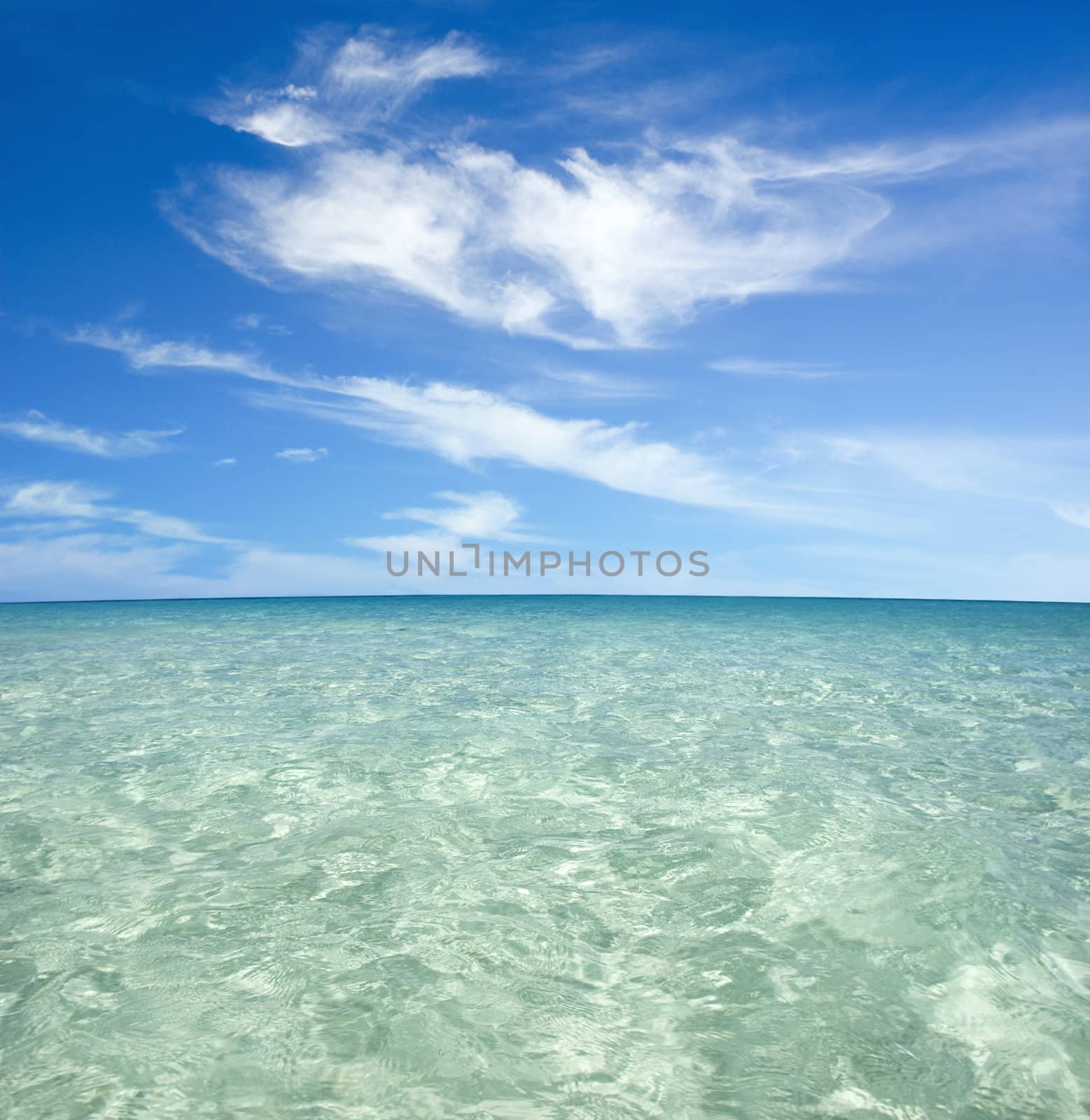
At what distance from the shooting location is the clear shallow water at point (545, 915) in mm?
2334

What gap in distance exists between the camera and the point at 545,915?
341 cm

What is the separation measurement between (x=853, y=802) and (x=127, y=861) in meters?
4.51

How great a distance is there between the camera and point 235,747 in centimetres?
673

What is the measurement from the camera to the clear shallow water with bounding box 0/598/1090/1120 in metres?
2.33

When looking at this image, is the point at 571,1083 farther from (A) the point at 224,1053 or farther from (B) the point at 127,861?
(B) the point at 127,861

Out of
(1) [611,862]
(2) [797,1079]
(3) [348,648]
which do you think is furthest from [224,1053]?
(3) [348,648]

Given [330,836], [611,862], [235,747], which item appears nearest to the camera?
[611,862]

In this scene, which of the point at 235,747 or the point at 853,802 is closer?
the point at 853,802

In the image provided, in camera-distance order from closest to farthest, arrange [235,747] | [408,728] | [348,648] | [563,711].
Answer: [235,747], [408,728], [563,711], [348,648]

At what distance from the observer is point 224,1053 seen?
95.8 inches

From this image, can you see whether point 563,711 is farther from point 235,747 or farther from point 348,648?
point 348,648

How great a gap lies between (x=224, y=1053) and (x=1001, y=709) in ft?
29.2

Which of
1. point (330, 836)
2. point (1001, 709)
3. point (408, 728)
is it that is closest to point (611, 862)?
point (330, 836)

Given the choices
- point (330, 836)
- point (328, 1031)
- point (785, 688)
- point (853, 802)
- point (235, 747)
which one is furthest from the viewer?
point (785, 688)
